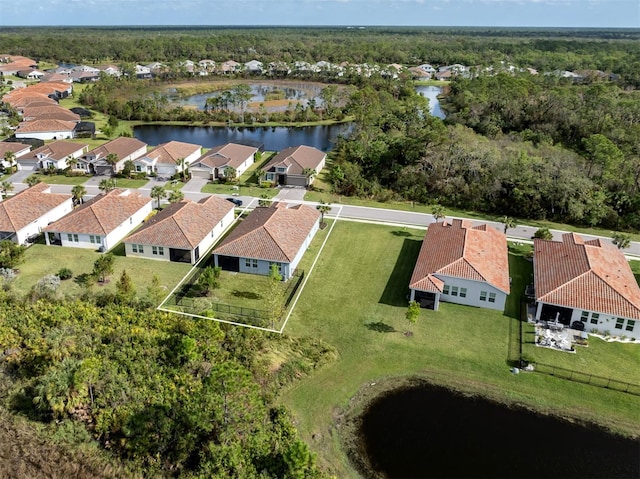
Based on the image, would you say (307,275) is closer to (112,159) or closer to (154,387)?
(154,387)

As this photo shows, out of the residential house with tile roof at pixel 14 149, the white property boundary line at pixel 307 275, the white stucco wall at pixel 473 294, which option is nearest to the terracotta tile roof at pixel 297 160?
the white property boundary line at pixel 307 275

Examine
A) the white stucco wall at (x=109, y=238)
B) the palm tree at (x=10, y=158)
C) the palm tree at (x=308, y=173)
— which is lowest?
the white stucco wall at (x=109, y=238)

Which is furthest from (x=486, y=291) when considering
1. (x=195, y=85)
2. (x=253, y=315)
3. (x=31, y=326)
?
(x=195, y=85)

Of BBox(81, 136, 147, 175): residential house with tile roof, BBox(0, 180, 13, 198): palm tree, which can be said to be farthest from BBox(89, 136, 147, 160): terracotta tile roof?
BBox(0, 180, 13, 198): palm tree

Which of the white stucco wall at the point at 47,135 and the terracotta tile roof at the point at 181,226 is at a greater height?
the white stucco wall at the point at 47,135

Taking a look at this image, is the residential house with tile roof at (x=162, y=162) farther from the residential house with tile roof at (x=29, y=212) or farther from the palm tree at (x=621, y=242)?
the palm tree at (x=621, y=242)

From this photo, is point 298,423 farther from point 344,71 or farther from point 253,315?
point 344,71

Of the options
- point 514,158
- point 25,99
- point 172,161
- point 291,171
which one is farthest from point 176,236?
point 25,99
